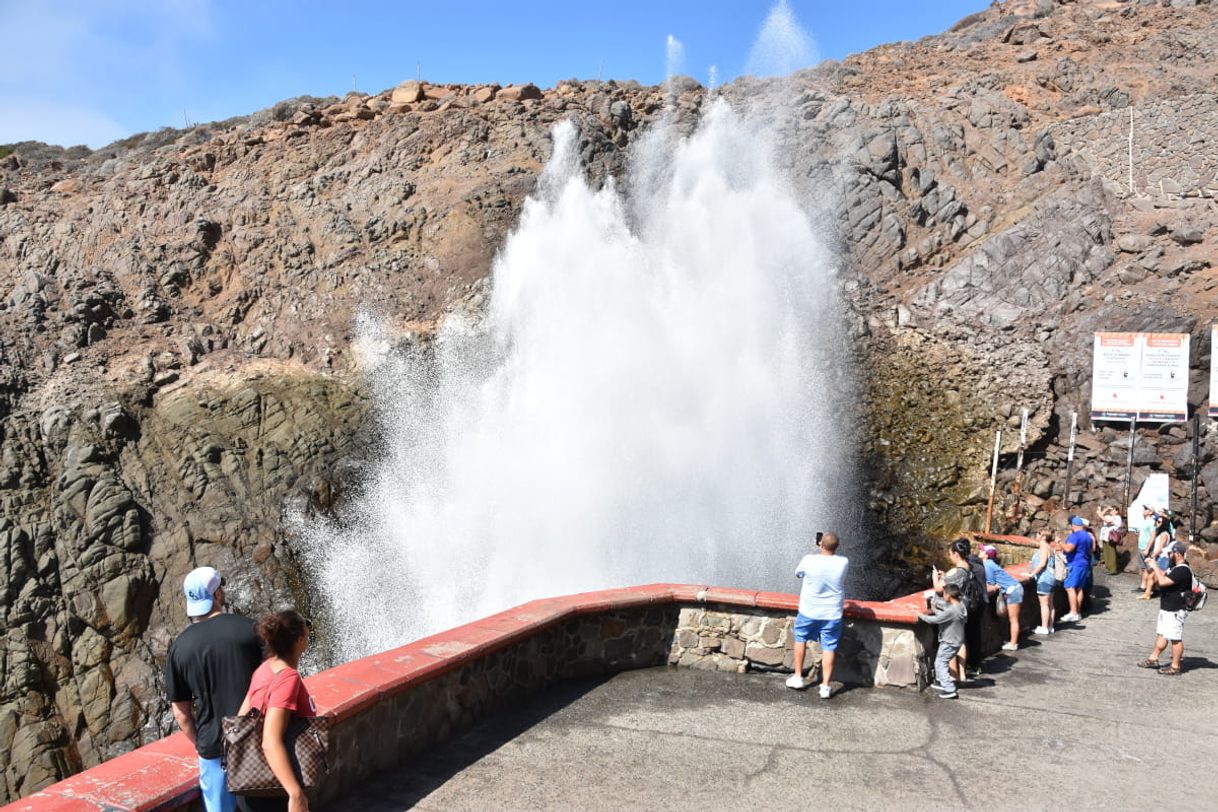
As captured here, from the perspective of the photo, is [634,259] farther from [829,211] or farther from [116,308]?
[116,308]

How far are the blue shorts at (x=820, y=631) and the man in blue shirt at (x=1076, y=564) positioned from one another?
515 cm

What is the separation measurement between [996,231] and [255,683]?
1013 inches

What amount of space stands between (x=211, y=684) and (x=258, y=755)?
0.49 meters

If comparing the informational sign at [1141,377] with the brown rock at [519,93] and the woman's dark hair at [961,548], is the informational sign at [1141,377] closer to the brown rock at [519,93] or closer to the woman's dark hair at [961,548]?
the woman's dark hair at [961,548]

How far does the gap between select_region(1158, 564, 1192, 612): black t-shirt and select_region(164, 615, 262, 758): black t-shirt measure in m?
8.06

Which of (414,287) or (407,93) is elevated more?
(407,93)

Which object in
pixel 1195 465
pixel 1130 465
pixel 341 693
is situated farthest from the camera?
pixel 1130 465

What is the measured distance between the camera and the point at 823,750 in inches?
233

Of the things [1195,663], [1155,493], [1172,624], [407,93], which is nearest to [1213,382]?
[1155,493]

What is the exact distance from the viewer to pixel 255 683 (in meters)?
3.65

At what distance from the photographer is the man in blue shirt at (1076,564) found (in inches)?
418

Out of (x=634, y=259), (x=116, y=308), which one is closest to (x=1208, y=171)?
(x=634, y=259)

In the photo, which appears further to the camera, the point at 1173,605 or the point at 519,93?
the point at 519,93

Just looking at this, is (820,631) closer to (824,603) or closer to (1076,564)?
(824,603)
